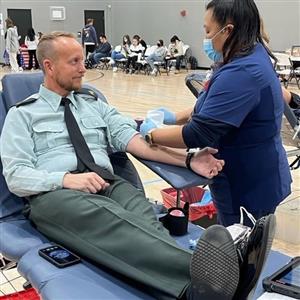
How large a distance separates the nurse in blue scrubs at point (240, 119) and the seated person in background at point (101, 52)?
44.1ft

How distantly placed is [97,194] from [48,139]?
1.03ft

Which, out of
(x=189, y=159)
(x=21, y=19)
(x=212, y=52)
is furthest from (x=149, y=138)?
(x=21, y=19)

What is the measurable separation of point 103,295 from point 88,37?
14.5 meters

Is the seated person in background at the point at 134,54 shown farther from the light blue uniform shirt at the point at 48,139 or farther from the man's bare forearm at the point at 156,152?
the man's bare forearm at the point at 156,152

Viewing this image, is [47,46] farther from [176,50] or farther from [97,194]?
[176,50]

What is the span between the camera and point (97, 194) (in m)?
1.84

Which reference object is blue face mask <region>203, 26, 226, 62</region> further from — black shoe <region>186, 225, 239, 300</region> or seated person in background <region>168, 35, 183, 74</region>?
seated person in background <region>168, 35, 183, 74</region>

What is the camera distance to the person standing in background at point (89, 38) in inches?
597

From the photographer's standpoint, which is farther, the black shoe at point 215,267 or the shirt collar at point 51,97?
the shirt collar at point 51,97

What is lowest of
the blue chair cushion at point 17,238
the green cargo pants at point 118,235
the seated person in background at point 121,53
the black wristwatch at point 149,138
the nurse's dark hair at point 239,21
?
the seated person in background at point 121,53

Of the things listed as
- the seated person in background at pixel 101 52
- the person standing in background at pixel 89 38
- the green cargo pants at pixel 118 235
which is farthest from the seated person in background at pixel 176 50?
the green cargo pants at pixel 118 235

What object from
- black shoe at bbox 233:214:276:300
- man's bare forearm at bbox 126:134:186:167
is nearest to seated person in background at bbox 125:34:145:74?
man's bare forearm at bbox 126:134:186:167

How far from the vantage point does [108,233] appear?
156cm

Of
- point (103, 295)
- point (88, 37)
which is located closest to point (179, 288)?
point (103, 295)
